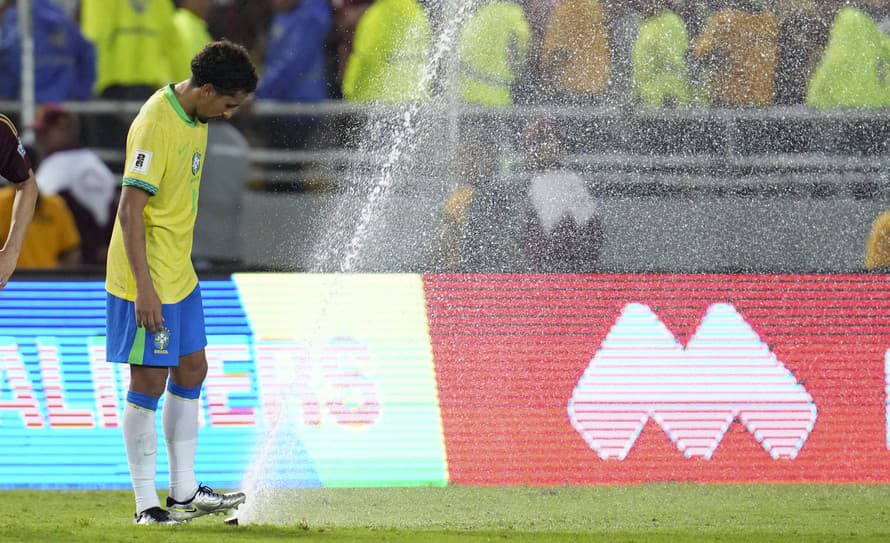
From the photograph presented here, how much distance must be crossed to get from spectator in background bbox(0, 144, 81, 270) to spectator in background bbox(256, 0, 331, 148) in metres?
1.44

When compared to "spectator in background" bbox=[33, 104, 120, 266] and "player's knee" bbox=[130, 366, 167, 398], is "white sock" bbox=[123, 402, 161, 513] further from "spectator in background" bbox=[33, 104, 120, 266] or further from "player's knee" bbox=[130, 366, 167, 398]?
"spectator in background" bbox=[33, 104, 120, 266]

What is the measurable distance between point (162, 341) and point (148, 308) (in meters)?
0.17

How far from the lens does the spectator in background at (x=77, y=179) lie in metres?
8.56

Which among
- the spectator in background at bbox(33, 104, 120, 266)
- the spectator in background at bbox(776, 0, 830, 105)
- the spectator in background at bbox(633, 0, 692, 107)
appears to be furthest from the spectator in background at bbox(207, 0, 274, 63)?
the spectator in background at bbox(776, 0, 830, 105)

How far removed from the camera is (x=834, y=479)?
262 inches

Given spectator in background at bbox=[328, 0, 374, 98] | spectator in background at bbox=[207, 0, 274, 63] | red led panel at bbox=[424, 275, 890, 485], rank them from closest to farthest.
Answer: red led panel at bbox=[424, 275, 890, 485], spectator in background at bbox=[328, 0, 374, 98], spectator in background at bbox=[207, 0, 274, 63]

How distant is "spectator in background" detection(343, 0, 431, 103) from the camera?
8.39 m

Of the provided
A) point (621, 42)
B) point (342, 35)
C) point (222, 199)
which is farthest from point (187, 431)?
point (342, 35)

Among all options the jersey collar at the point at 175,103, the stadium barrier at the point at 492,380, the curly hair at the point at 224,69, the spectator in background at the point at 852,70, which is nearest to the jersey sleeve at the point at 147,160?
the jersey collar at the point at 175,103

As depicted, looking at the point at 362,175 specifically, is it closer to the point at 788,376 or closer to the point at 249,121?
the point at 249,121

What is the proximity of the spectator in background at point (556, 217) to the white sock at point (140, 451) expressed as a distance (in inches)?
101

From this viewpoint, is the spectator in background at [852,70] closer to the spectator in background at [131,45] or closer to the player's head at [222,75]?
the player's head at [222,75]

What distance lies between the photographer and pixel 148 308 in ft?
15.7

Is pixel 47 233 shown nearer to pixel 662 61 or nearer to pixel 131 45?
pixel 131 45
